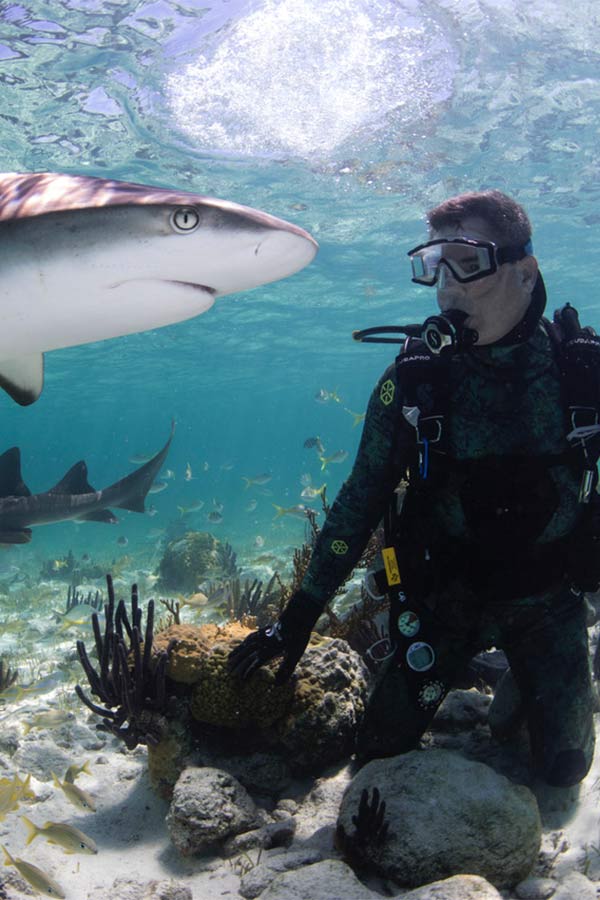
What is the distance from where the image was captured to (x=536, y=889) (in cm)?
273

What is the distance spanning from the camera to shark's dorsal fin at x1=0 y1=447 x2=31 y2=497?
21.4 ft

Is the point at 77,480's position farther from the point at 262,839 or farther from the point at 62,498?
the point at 262,839

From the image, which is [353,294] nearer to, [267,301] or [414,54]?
[267,301]

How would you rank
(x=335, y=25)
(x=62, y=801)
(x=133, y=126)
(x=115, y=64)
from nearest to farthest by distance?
1. (x=62, y=801)
2. (x=335, y=25)
3. (x=115, y=64)
4. (x=133, y=126)

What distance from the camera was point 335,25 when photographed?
11344 mm

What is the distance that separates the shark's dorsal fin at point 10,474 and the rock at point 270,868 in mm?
4902

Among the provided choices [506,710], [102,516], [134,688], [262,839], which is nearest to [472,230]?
[506,710]

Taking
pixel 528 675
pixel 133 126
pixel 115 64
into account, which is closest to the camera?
pixel 528 675

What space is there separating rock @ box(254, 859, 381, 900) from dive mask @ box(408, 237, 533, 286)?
3012mm

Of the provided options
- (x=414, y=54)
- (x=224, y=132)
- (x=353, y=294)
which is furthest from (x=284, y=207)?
(x=353, y=294)

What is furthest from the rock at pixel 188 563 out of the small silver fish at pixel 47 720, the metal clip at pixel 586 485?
the metal clip at pixel 586 485

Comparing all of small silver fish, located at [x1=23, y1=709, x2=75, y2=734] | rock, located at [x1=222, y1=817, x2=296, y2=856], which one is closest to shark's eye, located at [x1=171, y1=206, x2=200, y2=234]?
rock, located at [x1=222, y1=817, x2=296, y2=856]

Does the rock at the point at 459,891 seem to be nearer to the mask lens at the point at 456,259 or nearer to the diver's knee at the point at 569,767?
the diver's knee at the point at 569,767

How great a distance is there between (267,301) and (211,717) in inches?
989
